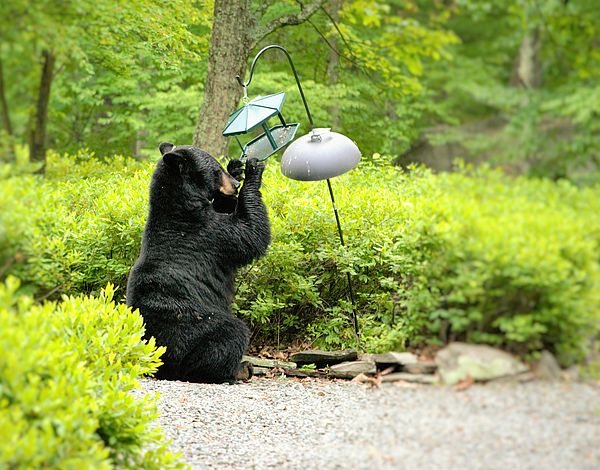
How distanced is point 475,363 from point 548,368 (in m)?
0.28

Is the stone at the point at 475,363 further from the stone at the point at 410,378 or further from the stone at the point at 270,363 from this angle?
the stone at the point at 270,363

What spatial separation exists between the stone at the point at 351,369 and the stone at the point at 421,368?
867 mm

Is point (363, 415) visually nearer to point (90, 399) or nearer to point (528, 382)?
point (528, 382)

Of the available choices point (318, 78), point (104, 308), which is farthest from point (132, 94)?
point (104, 308)

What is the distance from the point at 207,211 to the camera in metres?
5.55

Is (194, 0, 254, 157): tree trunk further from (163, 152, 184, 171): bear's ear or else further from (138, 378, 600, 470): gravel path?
(138, 378, 600, 470): gravel path

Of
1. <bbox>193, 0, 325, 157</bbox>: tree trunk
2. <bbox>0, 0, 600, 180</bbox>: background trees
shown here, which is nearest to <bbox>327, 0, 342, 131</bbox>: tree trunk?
<bbox>0, 0, 600, 180</bbox>: background trees

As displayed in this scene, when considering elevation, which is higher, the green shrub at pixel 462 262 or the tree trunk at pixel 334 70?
the tree trunk at pixel 334 70

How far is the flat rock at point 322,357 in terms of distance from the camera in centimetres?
543

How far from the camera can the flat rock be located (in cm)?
543

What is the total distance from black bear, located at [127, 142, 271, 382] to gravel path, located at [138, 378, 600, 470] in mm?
822

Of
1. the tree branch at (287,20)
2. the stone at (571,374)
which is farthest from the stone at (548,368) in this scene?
the tree branch at (287,20)

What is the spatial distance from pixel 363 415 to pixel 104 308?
161 centimetres

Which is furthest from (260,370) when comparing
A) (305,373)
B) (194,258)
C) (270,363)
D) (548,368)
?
(548,368)
